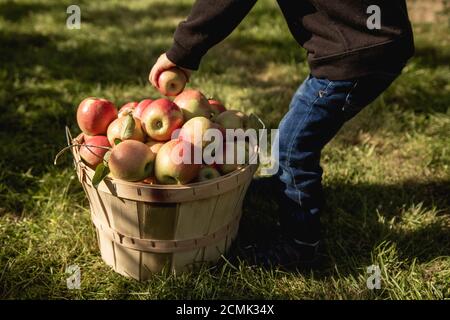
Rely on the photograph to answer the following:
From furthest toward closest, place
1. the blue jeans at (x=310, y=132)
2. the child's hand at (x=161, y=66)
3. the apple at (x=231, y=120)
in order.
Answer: the apple at (x=231, y=120), the child's hand at (x=161, y=66), the blue jeans at (x=310, y=132)

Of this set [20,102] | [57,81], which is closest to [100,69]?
[57,81]

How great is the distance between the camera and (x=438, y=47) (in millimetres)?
4586

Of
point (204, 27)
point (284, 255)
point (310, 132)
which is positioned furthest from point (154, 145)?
point (284, 255)

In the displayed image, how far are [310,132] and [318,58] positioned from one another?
31 cm

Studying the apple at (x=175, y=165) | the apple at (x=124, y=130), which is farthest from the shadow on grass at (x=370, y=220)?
the apple at (x=124, y=130)

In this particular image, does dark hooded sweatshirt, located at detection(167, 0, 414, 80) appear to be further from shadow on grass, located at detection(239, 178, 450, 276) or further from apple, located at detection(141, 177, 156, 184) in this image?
shadow on grass, located at detection(239, 178, 450, 276)

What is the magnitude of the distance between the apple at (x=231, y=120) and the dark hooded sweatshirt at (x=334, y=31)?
0.36m

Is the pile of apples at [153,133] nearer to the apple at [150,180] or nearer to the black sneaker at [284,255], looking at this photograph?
the apple at [150,180]

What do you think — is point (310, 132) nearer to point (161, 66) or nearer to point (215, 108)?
point (215, 108)

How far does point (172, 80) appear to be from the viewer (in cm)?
218

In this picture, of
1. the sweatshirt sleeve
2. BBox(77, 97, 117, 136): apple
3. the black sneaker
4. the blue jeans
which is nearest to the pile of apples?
BBox(77, 97, 117, 136): apple

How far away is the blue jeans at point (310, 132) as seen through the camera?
1.98 m

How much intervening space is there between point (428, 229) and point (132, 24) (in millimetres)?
3918

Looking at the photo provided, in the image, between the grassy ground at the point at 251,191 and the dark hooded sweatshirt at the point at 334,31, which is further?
the grassy ground at the point at 251,191
